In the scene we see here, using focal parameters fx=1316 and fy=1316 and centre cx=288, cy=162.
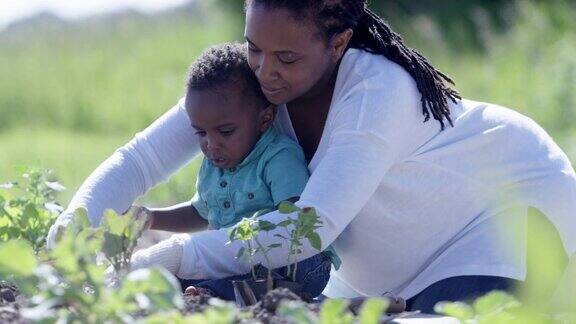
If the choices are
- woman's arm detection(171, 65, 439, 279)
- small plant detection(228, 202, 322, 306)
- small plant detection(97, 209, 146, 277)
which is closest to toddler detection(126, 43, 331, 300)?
woman's arm detection(171, 65, 439, 279)

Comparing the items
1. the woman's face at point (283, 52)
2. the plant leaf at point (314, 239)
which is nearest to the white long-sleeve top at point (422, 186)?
the woman's face at point (283, 52)

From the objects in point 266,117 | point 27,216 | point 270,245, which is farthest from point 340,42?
point 27,216

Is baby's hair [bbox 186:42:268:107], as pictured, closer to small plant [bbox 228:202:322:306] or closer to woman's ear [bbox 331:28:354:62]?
woman's ear [bbox 331:28:354:62]

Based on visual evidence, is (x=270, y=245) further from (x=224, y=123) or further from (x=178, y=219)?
(x=178, y=219)

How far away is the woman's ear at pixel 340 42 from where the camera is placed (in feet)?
11.7

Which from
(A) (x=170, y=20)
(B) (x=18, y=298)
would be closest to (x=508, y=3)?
(A) (x=170, y=20)

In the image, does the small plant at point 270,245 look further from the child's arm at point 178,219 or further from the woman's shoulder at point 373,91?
the child's arm at point 178,219

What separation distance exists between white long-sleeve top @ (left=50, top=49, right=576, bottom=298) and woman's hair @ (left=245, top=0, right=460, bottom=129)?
40mm

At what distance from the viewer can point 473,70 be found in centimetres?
1148

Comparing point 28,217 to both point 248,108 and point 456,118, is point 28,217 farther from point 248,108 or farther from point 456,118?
point 456,118

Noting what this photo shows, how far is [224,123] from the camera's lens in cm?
373

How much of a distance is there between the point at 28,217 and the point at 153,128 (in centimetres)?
51

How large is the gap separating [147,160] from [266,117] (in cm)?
41

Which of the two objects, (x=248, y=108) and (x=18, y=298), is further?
(x=248, y=108)
